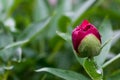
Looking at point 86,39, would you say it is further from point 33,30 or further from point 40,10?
point 40,10

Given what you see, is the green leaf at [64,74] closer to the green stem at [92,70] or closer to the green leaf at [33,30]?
the green stem at [92,70]

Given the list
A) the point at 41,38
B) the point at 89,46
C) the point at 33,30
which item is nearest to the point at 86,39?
the point at 89,46

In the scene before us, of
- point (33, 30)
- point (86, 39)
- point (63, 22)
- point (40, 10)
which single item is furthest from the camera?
point (40, 10)

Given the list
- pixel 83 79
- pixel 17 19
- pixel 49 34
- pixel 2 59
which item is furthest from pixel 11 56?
pixel 17 19

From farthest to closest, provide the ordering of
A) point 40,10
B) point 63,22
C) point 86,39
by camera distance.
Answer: point 40,10
point 63,22
point 86,39

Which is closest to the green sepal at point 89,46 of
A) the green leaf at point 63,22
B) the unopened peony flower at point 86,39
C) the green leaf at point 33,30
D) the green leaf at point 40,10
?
the unopened peony flower at point 86,39

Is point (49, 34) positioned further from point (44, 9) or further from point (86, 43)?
point (86, 43)
